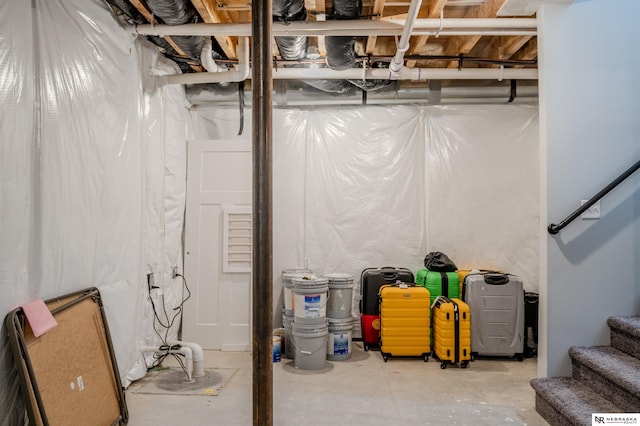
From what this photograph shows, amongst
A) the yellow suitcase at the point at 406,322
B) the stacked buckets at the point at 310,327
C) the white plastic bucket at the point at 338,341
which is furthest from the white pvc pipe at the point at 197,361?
the yellow suitcase at the point at 406,322

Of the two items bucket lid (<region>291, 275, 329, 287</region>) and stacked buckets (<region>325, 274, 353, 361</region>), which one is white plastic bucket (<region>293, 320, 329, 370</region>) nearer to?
stacked buckets (<region>325, 274, 353, 361</region>)

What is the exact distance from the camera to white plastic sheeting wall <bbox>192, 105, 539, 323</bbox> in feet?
14.7

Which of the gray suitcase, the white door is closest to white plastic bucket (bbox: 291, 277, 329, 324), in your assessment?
the white door

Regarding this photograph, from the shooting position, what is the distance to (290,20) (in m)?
3.04

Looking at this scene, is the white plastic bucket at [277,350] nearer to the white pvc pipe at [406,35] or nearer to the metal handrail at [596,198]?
the metal handrail at [596,198]

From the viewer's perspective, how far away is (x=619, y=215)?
8.98 feet

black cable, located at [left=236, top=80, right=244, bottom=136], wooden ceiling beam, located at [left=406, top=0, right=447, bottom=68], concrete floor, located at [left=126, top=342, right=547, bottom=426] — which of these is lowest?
concrete floor, located at [left=126, top=342, right=547, bottom=426]

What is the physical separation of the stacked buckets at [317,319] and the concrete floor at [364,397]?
11 centimetres

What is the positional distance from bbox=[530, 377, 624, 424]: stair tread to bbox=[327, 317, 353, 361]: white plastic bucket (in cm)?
166

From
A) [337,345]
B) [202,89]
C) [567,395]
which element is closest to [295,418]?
[337,345]

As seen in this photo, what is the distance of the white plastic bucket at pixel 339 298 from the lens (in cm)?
392

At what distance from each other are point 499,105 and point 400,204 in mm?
1582

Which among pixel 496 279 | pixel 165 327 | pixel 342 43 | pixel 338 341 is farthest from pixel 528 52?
pixel 165 327

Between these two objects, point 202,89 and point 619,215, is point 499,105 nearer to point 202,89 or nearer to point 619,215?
point 619,215
